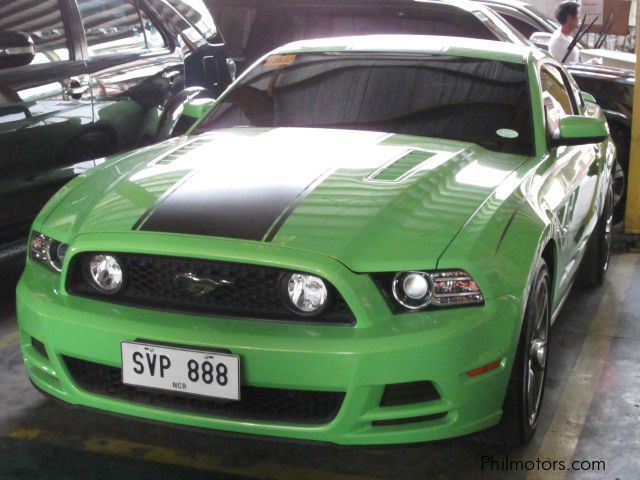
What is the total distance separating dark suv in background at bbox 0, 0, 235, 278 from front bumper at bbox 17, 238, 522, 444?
199 centimetres

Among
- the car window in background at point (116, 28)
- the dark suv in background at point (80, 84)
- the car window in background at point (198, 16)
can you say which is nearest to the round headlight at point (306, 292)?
the dark suv in background at point (80, 84)

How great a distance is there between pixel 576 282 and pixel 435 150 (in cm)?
205

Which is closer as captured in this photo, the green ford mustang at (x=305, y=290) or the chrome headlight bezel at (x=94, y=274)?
the green ford mustang at (x=305, y=290)

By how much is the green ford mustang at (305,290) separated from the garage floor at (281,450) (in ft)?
0.59

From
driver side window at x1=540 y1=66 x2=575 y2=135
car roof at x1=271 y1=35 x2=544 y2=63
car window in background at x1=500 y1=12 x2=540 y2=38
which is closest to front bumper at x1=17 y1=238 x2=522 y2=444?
driver side window at x1=540 y1=66 x2=575 y2=135

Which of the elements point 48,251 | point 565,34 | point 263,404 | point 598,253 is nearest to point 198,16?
point 598,253

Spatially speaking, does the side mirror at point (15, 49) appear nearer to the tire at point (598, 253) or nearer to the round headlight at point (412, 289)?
the round headlight at point (412, 289)

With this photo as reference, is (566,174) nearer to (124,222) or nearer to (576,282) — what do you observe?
(576,282)

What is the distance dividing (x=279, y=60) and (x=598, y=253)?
6.78 feet

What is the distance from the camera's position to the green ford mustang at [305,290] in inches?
122

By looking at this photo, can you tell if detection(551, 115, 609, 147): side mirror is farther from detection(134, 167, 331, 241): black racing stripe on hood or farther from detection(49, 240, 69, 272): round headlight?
detection(49, 240, 69, 272): round headlight

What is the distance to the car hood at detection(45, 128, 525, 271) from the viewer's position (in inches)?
129

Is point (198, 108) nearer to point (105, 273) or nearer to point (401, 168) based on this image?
point (401, 168)

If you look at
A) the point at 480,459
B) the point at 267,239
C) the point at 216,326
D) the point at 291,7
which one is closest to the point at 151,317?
the point at 216,326
